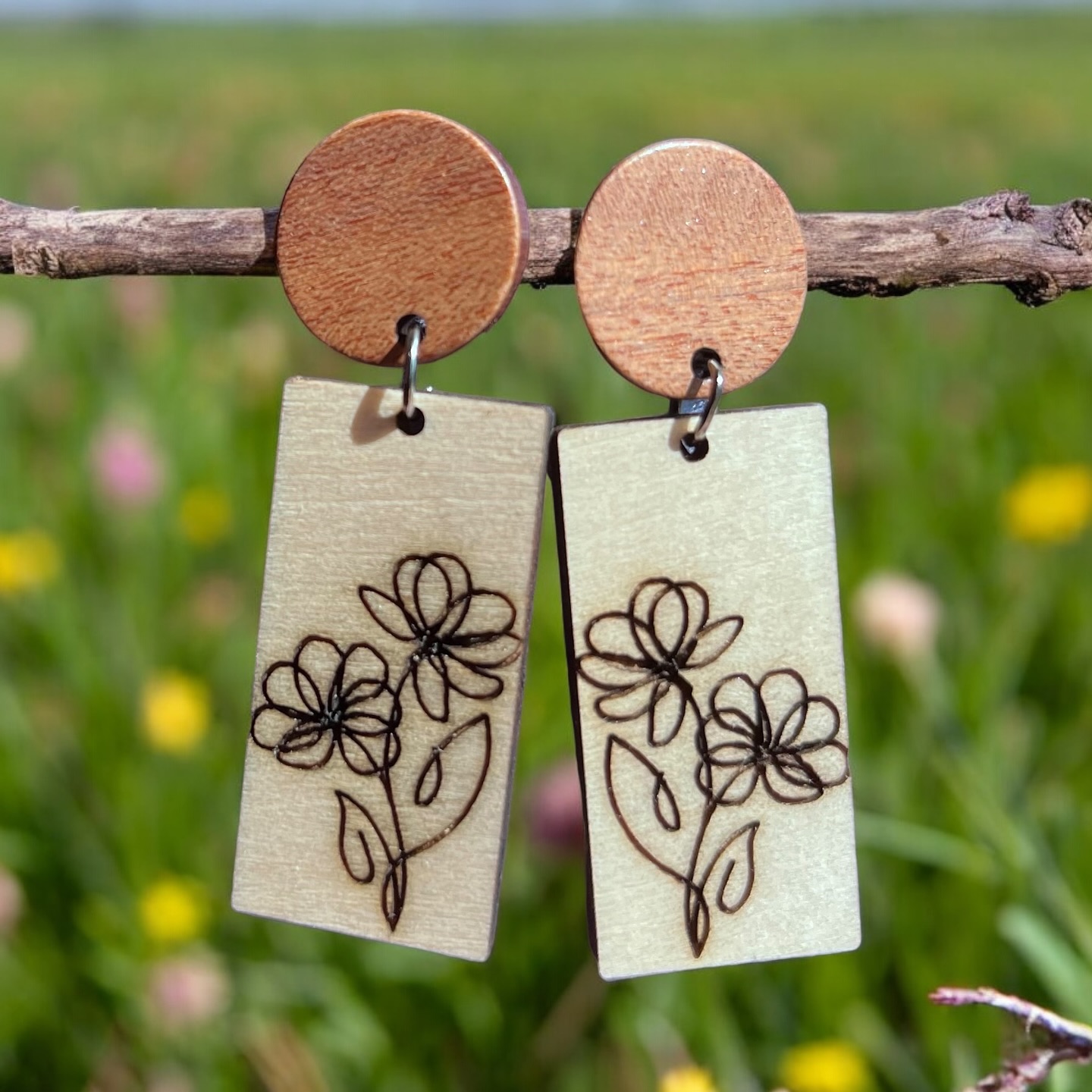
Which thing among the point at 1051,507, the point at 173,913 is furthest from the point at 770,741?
the point at 1051,507

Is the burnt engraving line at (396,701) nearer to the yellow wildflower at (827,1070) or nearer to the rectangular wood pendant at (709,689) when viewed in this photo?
the rectangular wood pendant at (709,689)

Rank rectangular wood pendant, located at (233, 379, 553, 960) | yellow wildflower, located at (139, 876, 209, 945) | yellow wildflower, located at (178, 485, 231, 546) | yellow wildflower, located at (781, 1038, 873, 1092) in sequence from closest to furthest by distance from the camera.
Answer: rectangular wood pendant, located at (233, 379, 553, 960)
yellow wildflower, located at (781, 1038, 873, 1092)
yellow wildflower, located at (139, 876, 209, 945)
yellow wildflower, located at (178, 485, 231, 546)

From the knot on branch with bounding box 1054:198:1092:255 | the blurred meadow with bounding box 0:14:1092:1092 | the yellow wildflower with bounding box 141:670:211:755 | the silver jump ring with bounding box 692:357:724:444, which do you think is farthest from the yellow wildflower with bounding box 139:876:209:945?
the knot on branch with bounding box 1054:198:1092:255

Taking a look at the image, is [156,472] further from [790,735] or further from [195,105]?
[195,105]

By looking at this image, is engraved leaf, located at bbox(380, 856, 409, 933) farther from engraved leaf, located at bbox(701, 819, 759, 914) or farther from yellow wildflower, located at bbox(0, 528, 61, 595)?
yellow wildflower, located at bbox(0, 528, 61, 595)

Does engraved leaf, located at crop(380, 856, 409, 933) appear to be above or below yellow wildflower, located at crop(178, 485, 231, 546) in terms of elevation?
below

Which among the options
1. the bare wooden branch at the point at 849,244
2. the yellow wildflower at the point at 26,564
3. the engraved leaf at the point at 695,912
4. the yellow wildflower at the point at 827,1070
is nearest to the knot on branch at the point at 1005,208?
the bare wooden branch at the point at 849,244
